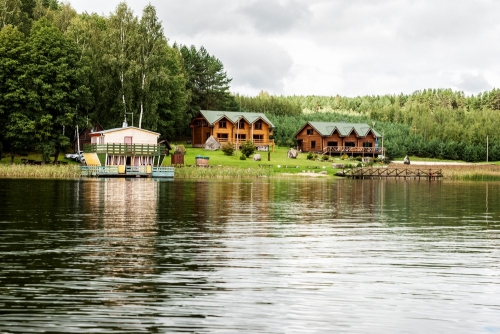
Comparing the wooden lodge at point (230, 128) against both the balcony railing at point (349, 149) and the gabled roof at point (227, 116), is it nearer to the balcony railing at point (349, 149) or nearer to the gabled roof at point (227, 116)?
the gabled roof at point (227, 116)

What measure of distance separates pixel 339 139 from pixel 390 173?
28.2m

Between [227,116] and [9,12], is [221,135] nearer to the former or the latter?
[227,116]

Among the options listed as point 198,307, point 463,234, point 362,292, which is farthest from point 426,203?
point 198,307

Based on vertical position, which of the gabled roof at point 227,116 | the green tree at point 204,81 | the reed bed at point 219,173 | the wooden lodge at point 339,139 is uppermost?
the green tree at point 204,81

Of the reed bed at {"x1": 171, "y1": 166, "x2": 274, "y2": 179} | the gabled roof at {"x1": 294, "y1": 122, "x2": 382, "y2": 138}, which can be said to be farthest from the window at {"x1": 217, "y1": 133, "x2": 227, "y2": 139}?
the reed bed at {"x1": 171, "y1": 166, "x2": 274, "y2": 179}

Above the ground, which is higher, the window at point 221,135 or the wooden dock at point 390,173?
the window at point 221,135

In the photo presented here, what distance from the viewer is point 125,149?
7638cm

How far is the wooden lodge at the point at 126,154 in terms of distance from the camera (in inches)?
2921

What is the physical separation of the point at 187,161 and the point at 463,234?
65.6 metres

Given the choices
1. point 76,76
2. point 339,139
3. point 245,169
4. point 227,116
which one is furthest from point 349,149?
point 76,76

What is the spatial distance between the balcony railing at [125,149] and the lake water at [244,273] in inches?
1813

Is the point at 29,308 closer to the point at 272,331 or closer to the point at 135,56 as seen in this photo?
the point at 272,331

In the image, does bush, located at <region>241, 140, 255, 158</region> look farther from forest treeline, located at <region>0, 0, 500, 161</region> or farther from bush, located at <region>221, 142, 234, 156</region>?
forest treeline, located at <region>0, 0, 500, 161</region>

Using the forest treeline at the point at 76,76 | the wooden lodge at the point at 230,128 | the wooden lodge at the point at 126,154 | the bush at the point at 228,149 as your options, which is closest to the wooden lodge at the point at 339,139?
the wooden lodge at the point at 230,128
